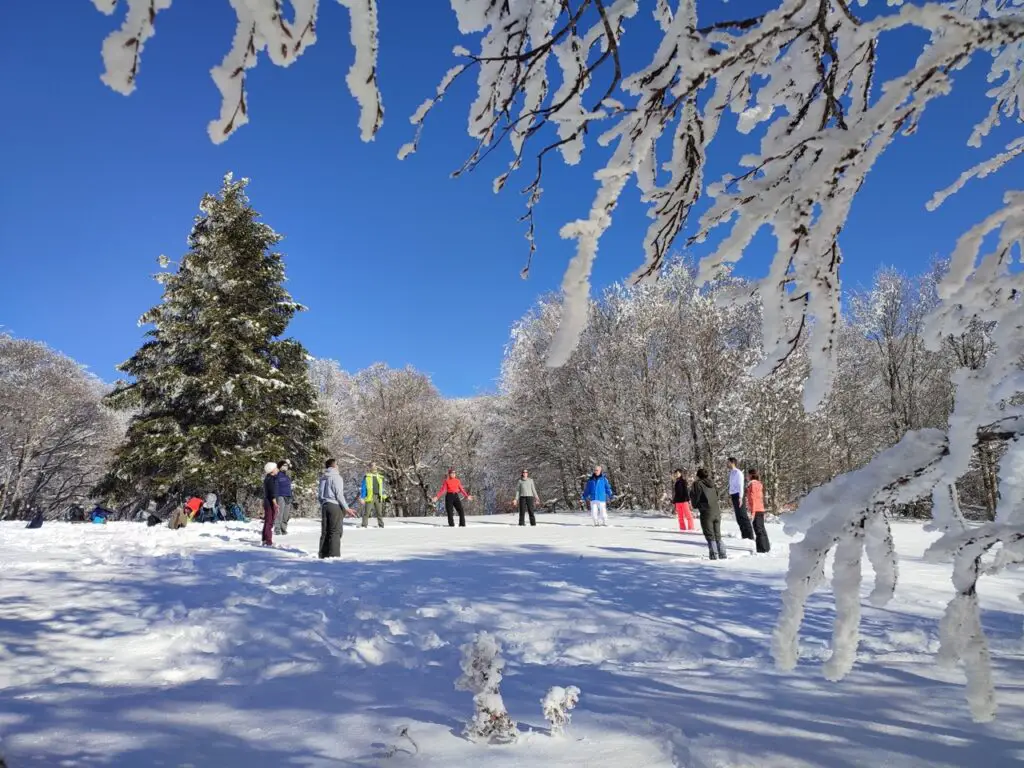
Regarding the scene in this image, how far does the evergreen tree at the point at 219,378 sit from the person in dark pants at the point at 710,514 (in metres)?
14.1

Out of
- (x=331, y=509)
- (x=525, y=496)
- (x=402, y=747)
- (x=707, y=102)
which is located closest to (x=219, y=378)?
(x=525, y=496)

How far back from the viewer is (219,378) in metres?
18.7

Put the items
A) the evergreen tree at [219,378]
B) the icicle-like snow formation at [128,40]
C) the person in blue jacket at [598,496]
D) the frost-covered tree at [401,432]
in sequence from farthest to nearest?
1. the frost-covered tree at [401,432]
2. the evergreen tree at [219,378]
3. the person in blue jacket at [598,496]
4. the icicle-like snow formation at [128,40]

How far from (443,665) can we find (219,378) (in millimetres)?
17366

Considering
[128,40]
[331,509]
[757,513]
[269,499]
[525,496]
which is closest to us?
[128,40]

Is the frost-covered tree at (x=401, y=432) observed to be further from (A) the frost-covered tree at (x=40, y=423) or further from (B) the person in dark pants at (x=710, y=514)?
(B) the person in dark pants at (x=710, y=514)

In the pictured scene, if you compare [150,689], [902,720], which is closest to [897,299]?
Answer: [902,720]

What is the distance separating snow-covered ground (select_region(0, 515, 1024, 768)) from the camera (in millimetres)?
2348

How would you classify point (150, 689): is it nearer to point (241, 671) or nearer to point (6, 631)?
point (241, 671)

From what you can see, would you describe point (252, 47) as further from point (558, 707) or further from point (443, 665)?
point (443, 665)

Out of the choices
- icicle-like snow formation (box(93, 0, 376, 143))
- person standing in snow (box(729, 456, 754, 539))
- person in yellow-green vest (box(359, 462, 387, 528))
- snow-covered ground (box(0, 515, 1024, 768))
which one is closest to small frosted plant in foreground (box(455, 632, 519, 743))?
snow-covered ground (box(0, 515, 1024, 768))

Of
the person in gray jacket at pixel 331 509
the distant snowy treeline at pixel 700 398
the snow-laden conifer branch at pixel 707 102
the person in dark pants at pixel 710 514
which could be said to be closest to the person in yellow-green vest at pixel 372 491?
the person in gray jacket at pixel 331 509

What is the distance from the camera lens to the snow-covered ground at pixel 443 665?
2.35 metres

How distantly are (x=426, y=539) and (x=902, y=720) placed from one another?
10.3 m
